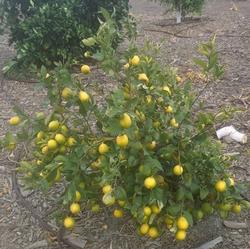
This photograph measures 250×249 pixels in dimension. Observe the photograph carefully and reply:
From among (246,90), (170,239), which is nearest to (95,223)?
(170,239)

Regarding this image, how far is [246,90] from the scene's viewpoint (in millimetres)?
5004

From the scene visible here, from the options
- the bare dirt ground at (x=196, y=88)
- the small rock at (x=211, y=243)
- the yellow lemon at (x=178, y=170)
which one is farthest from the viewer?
the bare dirt ground at (x=196, y=88)

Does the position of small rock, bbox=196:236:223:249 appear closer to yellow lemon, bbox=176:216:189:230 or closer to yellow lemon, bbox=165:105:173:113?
yellow lemon, bbox=176:216:189:230

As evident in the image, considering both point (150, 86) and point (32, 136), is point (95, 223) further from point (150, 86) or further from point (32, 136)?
point (150, 86)

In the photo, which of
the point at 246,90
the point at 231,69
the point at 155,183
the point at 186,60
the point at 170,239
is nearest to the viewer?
the point at 155,183

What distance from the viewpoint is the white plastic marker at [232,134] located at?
3.89m

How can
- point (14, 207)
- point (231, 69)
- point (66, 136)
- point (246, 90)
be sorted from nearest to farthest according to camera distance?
Result: point (66, 136), point (14, 207), point (246, 90), point (231, 69)

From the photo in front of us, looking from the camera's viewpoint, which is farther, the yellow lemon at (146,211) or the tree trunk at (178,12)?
the tree trunk at (178,12)

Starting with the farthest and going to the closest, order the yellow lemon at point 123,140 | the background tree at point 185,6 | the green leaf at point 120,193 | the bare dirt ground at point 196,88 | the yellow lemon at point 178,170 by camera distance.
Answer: the background tree at point 185,6 < the bare dirt ground at point 196,88 < the yellow lemon at point 178,170 < the green leaf at point 120,193 < the yellow lemon at point 123,140

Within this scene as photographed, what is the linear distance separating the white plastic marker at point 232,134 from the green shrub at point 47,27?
2.28 meters

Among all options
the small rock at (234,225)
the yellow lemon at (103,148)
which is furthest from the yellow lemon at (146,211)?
the small rock at (234,225)

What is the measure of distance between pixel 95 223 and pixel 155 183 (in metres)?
0.86

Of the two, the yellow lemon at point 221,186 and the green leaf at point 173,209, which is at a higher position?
the yellow lemon at point 221,186

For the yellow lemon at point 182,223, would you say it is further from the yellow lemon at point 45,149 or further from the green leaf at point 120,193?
the yellow lemon at point 45,149
